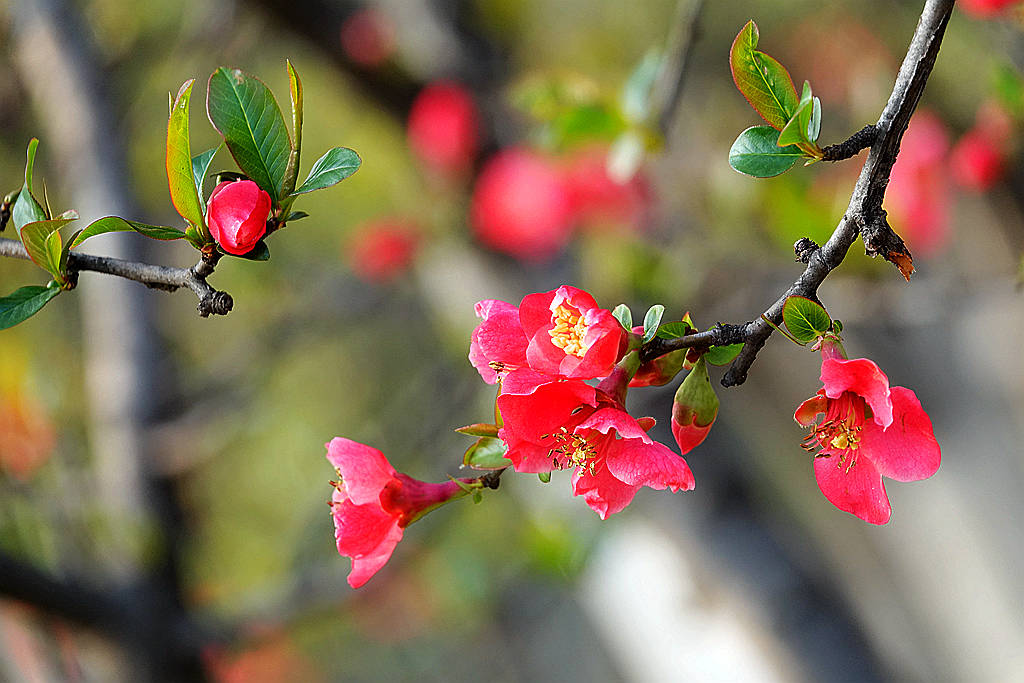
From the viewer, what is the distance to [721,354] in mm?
327

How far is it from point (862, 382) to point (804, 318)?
0.11 ft

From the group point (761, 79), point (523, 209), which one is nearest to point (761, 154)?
point (761, 79)

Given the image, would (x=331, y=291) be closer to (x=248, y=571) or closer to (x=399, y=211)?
(x=399, y=211)

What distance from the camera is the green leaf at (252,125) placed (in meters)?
0.34

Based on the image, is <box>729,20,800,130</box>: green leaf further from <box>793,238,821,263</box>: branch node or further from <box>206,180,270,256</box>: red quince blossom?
<box>206,180,270,256</box>: red quince blossom

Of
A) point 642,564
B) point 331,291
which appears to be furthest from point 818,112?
point 331,291

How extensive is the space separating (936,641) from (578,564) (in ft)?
5.30

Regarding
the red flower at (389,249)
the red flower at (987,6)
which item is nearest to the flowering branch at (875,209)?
the red flower at (987,6)

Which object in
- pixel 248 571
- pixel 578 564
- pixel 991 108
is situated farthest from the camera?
pixel 248 571

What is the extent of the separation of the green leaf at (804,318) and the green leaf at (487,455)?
124 millimetres

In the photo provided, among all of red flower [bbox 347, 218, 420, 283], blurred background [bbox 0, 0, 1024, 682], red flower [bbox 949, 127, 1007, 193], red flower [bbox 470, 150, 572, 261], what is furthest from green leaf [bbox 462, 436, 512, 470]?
red flower [bbox 347, 218, 420, 283]

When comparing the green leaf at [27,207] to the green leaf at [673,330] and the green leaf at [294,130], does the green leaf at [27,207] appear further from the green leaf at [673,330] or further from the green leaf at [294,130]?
the green leaf at [673,330]

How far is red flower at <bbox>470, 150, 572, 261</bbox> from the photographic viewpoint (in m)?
1.32

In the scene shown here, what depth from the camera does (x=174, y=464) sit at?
1.33 m
